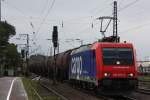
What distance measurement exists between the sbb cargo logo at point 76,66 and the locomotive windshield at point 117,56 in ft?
20.6

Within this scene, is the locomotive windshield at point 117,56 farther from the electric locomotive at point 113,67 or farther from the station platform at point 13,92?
the station platform at point 13,92

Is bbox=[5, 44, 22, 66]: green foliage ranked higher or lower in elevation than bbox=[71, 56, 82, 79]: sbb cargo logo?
higher

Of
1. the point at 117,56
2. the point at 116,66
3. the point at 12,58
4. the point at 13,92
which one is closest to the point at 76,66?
the point at 13,92

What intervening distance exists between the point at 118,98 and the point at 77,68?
809cm

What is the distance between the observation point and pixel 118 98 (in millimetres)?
26531

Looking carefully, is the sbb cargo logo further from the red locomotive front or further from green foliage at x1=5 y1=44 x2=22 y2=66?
green foliage at x1=5 y1=44 x2=22 y2=66

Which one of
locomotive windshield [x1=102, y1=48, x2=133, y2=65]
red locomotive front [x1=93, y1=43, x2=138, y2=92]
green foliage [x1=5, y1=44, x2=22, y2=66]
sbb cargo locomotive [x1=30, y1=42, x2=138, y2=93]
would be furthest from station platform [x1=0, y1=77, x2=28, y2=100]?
green foliage [x1=5, y1=44, x2=22, y2=66]

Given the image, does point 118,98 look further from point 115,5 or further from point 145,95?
point 115,5

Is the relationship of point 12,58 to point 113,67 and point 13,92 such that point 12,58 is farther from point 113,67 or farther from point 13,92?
point 113,67

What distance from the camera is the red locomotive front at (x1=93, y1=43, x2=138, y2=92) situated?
2547 cm

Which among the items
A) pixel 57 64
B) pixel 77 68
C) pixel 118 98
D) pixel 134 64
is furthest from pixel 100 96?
pixel 57 64

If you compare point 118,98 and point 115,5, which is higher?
point 115,5

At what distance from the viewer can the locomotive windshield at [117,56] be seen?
2605 cm

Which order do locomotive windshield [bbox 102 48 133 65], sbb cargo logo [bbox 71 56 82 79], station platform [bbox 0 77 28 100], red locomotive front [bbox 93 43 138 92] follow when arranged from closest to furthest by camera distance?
red locomotive front [bbox 93 43 138 92] < locomotive windshield [bbox 102 48 133 65] < station platform [bbox 0 77 28 100] < sbb cargo logo [bbox 71 56 82 79]
